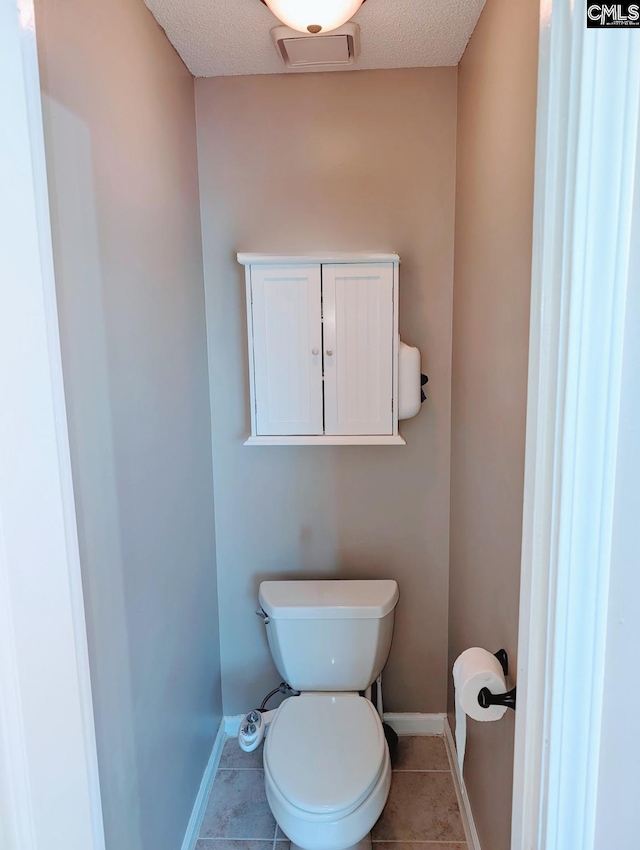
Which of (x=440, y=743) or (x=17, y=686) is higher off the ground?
(x=17, y=686)

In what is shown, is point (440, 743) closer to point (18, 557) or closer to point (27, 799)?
point (27, 799)

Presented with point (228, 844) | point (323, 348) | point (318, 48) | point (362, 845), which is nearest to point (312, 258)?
point (323, 348)

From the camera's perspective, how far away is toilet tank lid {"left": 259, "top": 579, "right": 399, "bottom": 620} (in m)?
1.79

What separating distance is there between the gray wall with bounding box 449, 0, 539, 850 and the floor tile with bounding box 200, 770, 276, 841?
0.68 meters

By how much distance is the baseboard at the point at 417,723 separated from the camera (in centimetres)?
212

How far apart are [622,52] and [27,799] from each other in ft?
3.21

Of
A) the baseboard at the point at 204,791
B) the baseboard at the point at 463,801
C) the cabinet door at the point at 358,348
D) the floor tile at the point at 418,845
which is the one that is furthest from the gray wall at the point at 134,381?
the baseboard at the point at 463,801

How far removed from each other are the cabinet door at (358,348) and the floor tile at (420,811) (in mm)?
1232

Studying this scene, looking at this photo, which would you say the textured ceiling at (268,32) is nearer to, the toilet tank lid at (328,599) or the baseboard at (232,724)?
the toilet tank lid at (328,599)

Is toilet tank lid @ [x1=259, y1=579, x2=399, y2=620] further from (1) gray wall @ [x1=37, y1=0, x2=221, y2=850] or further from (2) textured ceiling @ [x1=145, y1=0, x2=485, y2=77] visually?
(2) textured ceiling @ [x1=145, y1=0, x2=485, y2=77]

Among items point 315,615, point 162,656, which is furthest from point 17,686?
point 315,615

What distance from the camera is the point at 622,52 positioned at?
531 millimetres

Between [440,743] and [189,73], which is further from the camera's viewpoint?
[440,743]

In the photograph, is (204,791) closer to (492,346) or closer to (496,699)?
(496,699)
